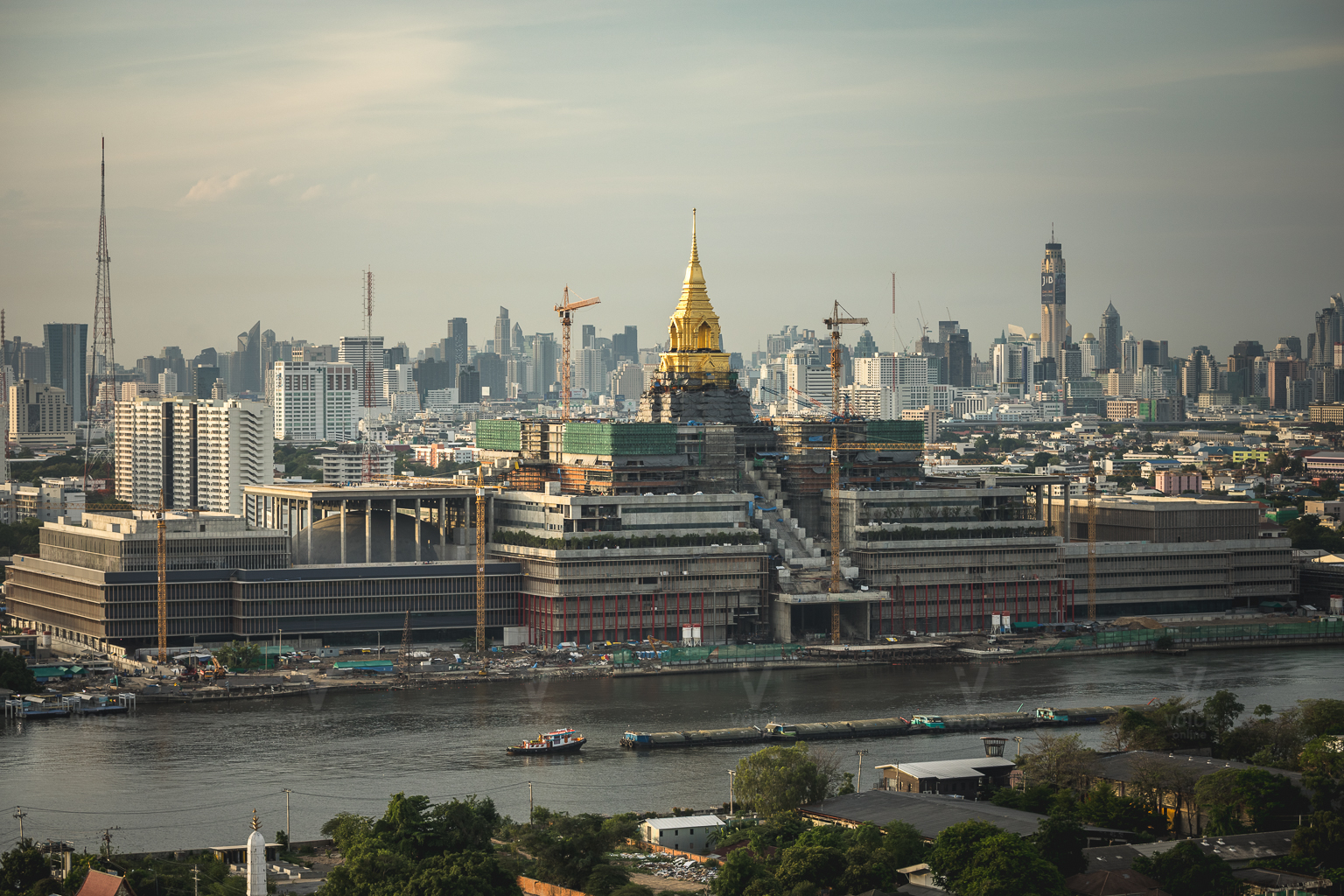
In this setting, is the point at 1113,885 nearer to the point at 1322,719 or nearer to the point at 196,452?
the point at 1322,719

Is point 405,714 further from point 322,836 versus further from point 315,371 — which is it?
point 315,371

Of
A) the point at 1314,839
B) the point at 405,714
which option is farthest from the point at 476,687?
the point at 1314,839

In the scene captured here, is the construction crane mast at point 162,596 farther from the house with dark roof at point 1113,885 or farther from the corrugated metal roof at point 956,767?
the house with dark roof at point 1113,885

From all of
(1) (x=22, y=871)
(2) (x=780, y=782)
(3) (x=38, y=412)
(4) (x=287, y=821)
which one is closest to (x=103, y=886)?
(1) (x=22, y=871)

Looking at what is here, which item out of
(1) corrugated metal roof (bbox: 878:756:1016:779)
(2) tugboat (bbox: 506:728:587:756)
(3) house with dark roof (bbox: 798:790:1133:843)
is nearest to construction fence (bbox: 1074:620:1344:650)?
(2) tugboat (bbox: 506:728:587:756)

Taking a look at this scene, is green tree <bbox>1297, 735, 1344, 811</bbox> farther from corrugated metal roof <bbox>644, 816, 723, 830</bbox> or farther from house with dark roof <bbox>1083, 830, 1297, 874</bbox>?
corrugated metal roof <bbox>644, 816, 723, 830</bbox>

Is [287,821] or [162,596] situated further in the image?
[162,596]
